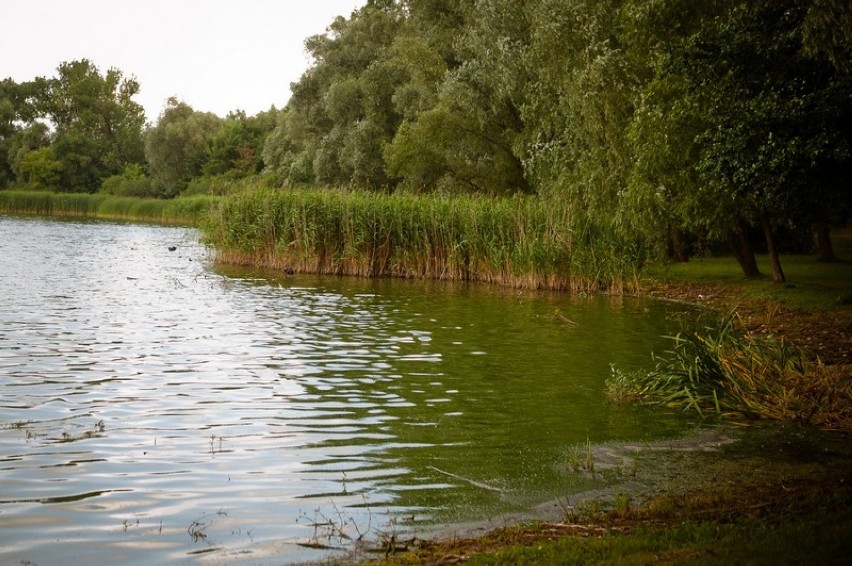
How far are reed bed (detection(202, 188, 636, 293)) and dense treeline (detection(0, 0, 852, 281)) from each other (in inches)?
35.5

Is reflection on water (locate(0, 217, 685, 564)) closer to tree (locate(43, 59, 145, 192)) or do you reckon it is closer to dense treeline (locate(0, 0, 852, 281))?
dense treeline (locate(0, 0, 852, 281))

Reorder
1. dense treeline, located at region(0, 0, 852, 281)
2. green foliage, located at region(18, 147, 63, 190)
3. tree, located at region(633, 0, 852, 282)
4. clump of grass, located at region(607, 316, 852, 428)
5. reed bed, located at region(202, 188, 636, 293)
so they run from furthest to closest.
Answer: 1. green foliage, located at region(18, 147, 63, 190)
2. reed bed, located at region(202, 188, 636, 293)
3. dense treeline, located at region(0, 0, 852, 281)
4. tree, located at region(633, 0, 852, 282)
5. clump of grass, located at region(607, 316, 852, 428)

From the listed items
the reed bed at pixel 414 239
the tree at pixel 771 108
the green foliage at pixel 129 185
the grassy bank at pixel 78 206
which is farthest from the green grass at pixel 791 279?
the green foliage at pixel 129 185

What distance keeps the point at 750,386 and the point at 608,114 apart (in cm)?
1716

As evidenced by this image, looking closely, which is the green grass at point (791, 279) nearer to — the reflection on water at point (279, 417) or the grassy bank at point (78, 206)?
the reflection on water at point (279, 417)

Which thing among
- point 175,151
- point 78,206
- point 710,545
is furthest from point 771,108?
point 175,151

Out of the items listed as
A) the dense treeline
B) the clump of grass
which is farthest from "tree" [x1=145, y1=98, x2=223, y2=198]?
the clump of grass

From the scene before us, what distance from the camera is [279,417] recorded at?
10531 mm

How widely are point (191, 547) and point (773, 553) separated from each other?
4.07m

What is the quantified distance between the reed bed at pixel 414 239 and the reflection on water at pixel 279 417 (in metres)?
4.19

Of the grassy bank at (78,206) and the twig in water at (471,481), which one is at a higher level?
the grassy bank at (78,206)

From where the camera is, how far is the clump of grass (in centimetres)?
1051

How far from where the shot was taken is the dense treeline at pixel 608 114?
54.9 ft

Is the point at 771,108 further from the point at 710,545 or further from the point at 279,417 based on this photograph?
the point at 710,545
